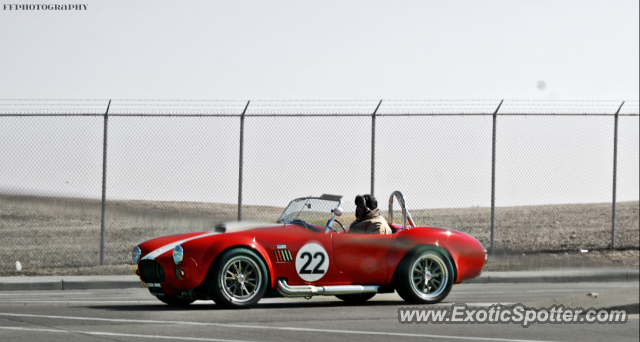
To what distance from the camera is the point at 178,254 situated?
8555 mm

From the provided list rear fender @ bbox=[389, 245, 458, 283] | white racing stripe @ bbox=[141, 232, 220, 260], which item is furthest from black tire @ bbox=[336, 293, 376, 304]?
white racing stripe @ bbox=[141, 232, 220, 260]

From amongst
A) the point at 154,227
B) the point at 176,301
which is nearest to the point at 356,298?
the point at 176,301

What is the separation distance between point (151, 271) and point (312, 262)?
172cm

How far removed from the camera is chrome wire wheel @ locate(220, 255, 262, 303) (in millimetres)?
8641

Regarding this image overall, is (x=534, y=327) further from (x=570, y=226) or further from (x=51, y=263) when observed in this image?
(x=51, y=263)

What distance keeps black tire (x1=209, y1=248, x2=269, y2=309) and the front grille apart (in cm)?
60

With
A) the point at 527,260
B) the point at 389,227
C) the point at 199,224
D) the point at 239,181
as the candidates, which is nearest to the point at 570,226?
the point at 239,181

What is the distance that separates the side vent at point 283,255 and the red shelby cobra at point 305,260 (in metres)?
0.01

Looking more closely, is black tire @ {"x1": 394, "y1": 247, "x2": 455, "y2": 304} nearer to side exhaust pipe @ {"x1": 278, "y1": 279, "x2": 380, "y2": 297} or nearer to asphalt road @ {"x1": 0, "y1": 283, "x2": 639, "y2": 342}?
asphalt road @ {"x1": 0, "y1": 283, "x2": 639, "y2": 342}

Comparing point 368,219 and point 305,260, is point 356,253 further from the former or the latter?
point 305,260

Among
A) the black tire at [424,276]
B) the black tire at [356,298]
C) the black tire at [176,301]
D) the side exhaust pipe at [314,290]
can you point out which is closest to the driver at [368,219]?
the black tire at [424,276]

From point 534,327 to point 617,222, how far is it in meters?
11.7

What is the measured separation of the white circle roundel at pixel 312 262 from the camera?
8922mm

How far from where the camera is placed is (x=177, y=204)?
4.21 metres
